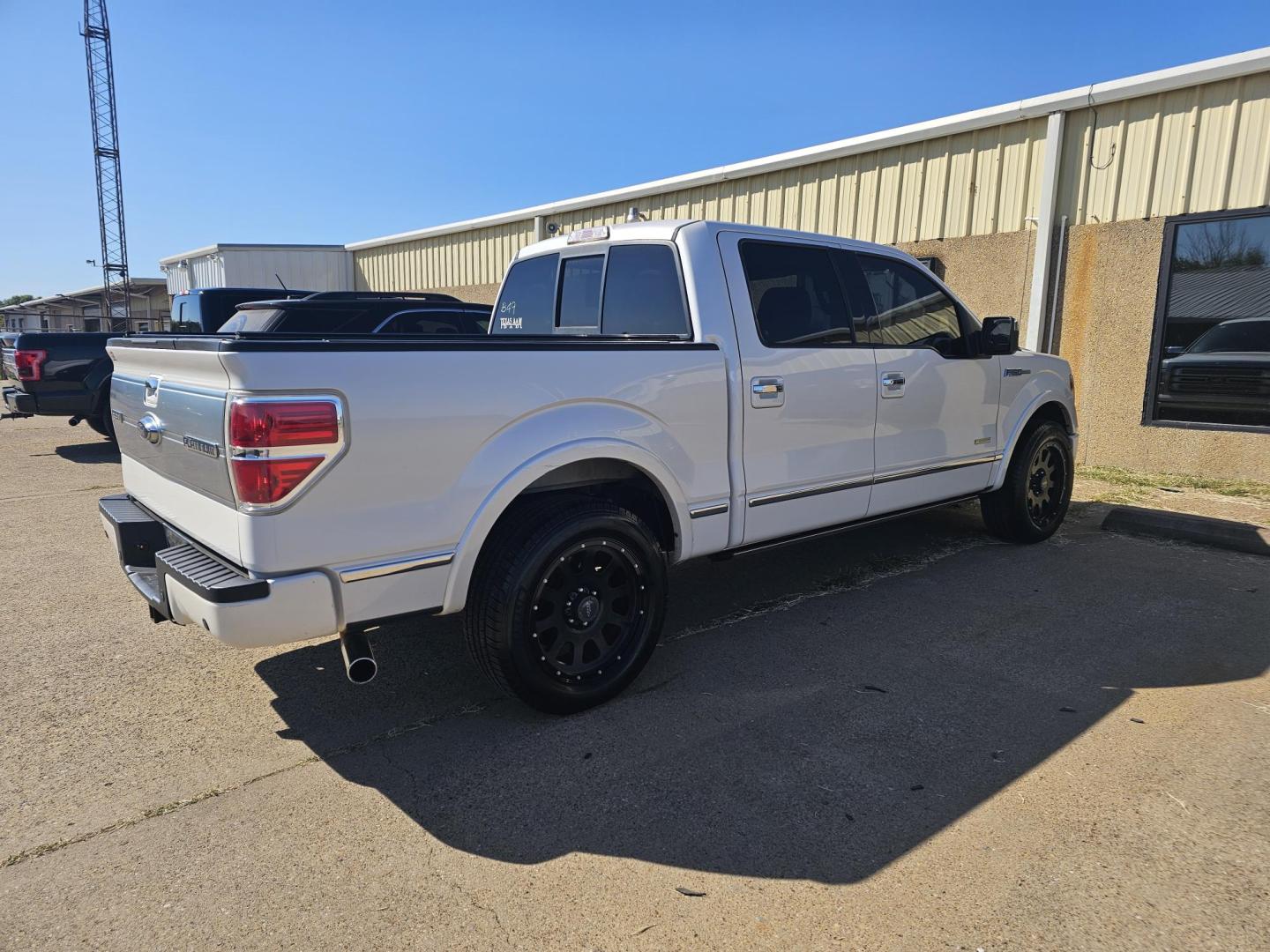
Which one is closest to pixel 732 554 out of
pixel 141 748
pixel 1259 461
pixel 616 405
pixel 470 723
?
pixel 616 405

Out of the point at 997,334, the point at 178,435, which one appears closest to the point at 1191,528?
the point at 997,334

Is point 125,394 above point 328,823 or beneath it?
above

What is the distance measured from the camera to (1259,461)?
7801mm

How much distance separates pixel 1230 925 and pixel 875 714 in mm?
1360

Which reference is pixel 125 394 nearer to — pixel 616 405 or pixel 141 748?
pixel 141 748

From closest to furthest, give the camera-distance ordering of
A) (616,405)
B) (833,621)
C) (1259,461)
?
1. (616,405)
2. (833,621)
3. (1259,461)

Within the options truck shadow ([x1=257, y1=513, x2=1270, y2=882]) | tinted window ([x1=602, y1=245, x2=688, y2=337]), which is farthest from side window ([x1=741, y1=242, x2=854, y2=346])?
truck shadow ([x1=257, y1=513, x2=1270, y2=882])

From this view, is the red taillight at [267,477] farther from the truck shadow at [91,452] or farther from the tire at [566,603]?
the truck shadow at [91,452]

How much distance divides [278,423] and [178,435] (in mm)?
715

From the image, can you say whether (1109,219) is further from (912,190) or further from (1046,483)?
(1046,483)

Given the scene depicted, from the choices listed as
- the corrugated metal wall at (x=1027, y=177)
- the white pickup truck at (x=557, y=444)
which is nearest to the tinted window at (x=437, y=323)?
the white pickup truck at (x=557, y=444)

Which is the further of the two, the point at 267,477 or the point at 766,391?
the point at 766,391

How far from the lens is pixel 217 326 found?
1091 cm

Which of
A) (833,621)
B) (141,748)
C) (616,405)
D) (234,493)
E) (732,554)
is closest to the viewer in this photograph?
(234,493)
